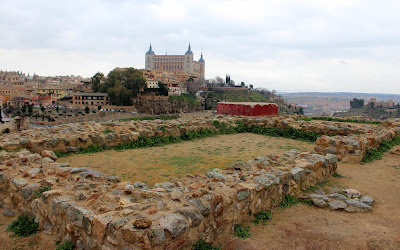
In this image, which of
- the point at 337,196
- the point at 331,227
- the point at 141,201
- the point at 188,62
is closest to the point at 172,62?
the point at 188,62

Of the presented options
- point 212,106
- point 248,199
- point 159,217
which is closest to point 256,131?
point 248,199

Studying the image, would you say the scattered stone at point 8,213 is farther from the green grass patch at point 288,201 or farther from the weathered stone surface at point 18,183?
the green grass patch at point 288,201

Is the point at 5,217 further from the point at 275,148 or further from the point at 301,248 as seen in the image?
the point at 275,148

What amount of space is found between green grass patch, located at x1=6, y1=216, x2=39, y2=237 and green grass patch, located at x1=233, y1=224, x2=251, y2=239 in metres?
2.81

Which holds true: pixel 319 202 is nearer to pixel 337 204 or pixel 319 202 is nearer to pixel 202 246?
pixel 337 204

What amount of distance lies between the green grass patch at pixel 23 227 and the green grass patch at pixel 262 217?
317 centimetres

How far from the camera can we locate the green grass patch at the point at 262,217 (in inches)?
168

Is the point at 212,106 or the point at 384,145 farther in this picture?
the point at 212,106

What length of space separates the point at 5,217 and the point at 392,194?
22.6ft

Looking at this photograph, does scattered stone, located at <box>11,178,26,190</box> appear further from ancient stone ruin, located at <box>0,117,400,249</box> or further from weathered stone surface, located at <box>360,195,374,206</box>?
weathered stone surface, located at <box>360,195,374,206</box>

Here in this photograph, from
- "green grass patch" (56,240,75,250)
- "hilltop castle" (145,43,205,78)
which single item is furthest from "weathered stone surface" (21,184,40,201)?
"hilltop castle" (145,43,205,78)

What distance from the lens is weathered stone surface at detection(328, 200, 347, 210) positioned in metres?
4.71

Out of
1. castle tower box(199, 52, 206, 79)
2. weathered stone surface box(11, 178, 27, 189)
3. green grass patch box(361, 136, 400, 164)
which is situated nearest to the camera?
weathered stone surface box(11, 178, 27, 189)

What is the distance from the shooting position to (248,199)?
4.30m
